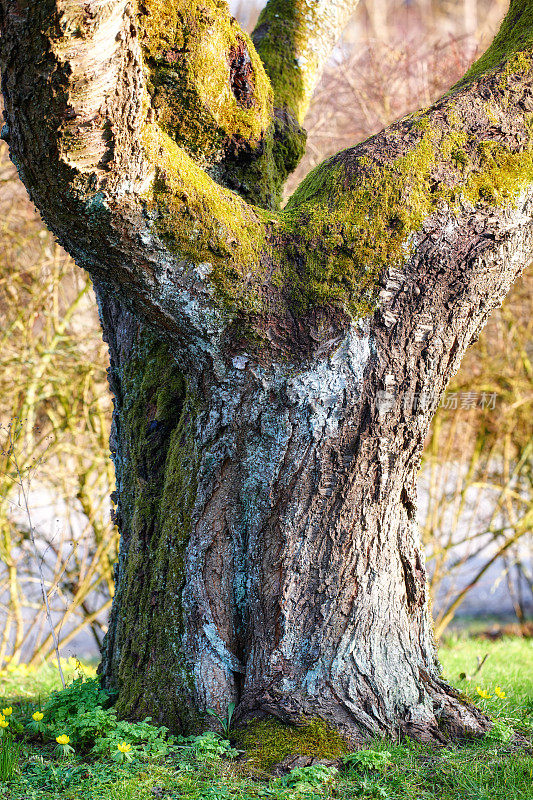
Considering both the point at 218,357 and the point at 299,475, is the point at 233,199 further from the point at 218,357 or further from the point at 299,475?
the point at 299,475

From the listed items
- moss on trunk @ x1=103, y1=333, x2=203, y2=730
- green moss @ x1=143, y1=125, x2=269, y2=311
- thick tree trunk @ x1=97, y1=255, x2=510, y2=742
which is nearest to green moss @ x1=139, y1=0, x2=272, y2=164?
green moss @ x1=143, y1=125, x2=269, y2=311

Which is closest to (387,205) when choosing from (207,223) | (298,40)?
(207,223)

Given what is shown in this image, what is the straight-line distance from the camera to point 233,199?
95.7 inches

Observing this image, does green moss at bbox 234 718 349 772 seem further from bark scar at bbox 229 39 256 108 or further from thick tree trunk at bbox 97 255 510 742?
bark scar at bbox 229 39 256 108

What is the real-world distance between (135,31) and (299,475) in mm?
1564

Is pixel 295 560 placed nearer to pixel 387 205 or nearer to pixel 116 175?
pixel 387 205

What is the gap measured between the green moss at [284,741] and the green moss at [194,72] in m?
2.26

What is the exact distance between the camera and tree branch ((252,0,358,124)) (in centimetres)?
338

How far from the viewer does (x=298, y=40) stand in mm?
3504

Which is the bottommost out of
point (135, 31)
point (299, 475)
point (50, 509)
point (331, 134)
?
point (50, 509)

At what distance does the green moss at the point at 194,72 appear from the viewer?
2463 millimetres

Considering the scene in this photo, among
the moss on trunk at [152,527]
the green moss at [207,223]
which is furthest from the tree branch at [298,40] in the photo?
the moss on trunk at [152,527]

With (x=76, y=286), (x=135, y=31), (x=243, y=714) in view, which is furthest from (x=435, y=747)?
(x=76, y=286)

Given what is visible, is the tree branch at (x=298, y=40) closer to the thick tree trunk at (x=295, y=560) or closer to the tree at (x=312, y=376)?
the tree at (x=312, y=376)
